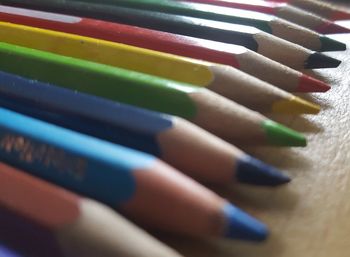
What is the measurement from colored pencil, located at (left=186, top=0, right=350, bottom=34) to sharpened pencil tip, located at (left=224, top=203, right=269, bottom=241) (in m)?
0.25

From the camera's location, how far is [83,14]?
46 cm

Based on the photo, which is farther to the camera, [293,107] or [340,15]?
[340,15]

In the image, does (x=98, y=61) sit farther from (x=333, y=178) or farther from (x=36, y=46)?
(x=333, y=178)

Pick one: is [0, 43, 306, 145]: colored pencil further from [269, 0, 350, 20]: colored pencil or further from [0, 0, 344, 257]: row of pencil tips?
[269, 0, 350, 20]: colored pencil

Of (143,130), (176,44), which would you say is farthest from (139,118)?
(176,44)

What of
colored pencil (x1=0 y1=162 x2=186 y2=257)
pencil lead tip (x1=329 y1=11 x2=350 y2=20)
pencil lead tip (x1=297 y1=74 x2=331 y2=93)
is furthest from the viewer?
pencil lead tip (x1=329 y1=11 x2=350 y2=20)

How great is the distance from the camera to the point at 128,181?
251 mm

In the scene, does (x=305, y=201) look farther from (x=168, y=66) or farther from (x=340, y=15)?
(x=340, y=15)

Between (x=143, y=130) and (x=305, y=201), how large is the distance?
0.30ft

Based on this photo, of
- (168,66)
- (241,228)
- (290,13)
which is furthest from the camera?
(290,13)

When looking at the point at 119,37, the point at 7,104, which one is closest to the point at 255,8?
the point at 119,37

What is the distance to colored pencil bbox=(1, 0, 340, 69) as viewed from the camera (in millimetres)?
387

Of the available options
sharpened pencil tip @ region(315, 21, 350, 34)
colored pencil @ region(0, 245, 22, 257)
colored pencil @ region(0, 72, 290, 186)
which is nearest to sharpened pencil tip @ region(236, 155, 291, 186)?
colored pencil @ region(0, 72, 290, 186)

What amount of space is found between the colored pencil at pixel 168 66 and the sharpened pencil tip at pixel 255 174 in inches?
2.6
